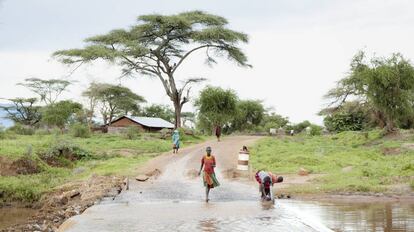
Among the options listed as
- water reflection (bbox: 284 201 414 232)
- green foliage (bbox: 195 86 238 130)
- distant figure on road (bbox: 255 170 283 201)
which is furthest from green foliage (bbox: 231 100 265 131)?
water reflection (bbox: 284 201 414 232)

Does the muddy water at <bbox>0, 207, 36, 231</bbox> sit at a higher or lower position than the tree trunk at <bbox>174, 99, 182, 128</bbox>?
lower

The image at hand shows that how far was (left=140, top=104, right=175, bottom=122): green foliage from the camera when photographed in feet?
297

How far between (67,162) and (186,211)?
17.8 m

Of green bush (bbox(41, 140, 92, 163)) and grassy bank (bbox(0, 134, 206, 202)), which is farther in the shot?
green bush (bbox(41, 140, 92, 163))

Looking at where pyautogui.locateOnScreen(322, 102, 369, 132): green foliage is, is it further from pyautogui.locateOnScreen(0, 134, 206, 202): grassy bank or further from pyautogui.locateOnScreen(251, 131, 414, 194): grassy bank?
pyautogui.locateOnScreen(0, 134, 206, 202): grassy bank

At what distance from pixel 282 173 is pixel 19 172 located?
1288 cm

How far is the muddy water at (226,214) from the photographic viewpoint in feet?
37.3

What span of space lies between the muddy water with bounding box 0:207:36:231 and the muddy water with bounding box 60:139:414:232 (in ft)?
11.7

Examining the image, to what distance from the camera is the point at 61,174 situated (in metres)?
26.9

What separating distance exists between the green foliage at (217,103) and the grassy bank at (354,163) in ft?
39.5

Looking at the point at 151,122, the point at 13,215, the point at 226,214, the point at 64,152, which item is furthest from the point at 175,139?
the point at 151,122

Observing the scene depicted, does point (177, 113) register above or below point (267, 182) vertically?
above

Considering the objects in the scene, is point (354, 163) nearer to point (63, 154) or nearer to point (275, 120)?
point (63, 154)

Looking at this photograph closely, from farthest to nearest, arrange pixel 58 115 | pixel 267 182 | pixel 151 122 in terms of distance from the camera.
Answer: pixel 151 122
pixel 58 115
pixel 267 182
